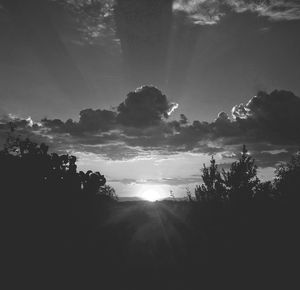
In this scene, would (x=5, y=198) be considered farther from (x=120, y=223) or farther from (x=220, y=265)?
(x=220, y=265)

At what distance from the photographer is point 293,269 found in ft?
38.8

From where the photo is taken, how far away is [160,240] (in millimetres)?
24250

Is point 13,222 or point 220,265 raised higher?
point 13,222

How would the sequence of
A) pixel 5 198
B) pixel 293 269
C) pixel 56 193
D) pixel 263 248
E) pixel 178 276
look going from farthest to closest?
pixel 56 193 → pixel 5 198 → pixel 178 276 → pixel 263 248 → pixel 293 269

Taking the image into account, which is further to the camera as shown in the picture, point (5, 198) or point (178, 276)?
point (5, 198)

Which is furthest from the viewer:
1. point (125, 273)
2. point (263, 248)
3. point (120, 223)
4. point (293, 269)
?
point (120, 223)

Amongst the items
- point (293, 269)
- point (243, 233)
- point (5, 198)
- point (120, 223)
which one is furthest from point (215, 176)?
point (5, 198)

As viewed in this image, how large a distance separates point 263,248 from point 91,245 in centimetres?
1233

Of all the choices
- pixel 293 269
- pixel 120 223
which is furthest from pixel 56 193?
pixel 293 269

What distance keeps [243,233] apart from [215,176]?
537 inches

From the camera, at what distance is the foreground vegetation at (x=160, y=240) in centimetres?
1290

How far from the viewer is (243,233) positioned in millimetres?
13602

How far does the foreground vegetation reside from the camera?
12.9 m

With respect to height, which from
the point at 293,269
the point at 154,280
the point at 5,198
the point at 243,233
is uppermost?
the point at 5,198
